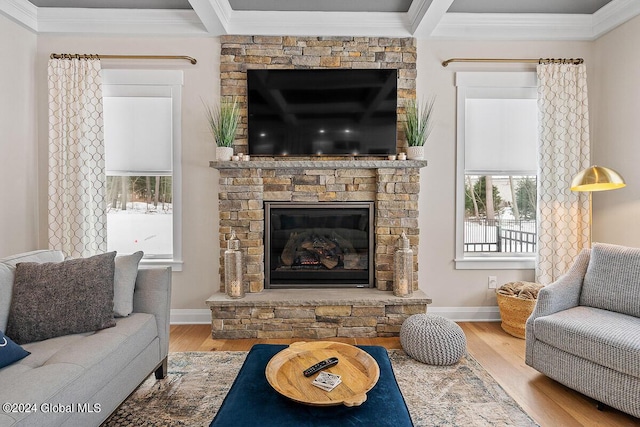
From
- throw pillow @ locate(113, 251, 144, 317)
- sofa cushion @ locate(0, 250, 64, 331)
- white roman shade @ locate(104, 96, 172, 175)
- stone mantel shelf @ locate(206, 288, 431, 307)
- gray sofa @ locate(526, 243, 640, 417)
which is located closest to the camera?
sofa cushion @ locate(0, 250, 64, 331)

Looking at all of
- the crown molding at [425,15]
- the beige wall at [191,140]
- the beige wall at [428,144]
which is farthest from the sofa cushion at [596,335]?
the beige wall at [191,140]

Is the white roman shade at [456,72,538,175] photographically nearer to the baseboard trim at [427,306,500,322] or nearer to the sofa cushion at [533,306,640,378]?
the baseboard trim at [427,306,500,322]

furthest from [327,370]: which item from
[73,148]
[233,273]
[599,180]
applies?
[73,148]

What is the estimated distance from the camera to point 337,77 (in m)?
3.24

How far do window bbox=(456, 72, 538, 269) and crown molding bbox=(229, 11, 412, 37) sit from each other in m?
0.82

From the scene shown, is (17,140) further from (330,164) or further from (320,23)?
(320,23)

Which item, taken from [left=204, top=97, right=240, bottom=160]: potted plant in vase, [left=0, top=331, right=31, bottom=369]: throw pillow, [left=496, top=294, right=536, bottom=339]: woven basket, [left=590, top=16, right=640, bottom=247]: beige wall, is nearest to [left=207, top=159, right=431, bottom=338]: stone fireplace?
[left=204, top=97, right=240, bottom=160]: potted plant in vase

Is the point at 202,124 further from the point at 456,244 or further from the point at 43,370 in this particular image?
the point at 456,244

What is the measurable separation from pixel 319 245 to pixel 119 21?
9.05 ft

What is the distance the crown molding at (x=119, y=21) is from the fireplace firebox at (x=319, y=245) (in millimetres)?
1829

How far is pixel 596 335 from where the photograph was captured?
1990mm

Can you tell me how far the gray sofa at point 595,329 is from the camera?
1.89 m

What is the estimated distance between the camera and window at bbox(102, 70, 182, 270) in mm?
3316

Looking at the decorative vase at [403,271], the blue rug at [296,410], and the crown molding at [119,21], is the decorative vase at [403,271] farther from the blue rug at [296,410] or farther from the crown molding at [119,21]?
the crown molding at [119,21]
